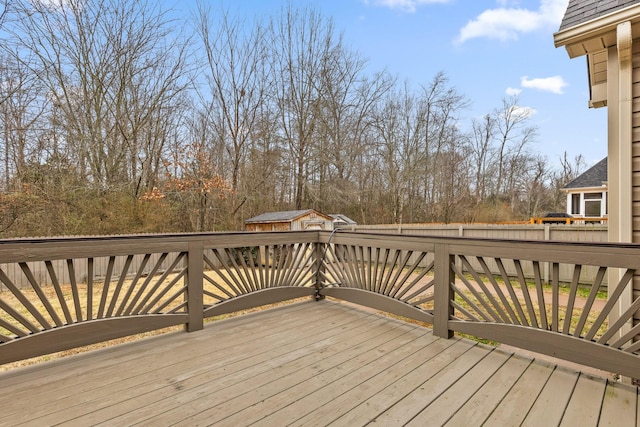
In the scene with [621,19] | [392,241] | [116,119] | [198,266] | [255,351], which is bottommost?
[255,351]

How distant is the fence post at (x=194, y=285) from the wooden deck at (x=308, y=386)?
18cm

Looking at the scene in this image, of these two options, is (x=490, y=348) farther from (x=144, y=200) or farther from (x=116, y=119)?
(x=116, y=119)

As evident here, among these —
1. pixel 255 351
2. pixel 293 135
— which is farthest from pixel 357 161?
pixel 255 351

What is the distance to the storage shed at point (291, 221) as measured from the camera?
29.3 ft

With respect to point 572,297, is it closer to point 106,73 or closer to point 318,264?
point 318,264

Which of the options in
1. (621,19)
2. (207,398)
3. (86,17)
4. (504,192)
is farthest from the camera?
(504,192)

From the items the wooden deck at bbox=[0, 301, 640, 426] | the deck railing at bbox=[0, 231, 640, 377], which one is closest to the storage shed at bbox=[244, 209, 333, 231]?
the deck railing at bbox=[0, 231, 640, 377]

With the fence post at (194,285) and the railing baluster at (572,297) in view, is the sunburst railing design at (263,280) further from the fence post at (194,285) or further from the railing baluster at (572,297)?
the railing baluster at (572,297)

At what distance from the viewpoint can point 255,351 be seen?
99.2 inches

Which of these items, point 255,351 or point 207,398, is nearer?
point 207,398

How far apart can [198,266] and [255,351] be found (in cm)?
96

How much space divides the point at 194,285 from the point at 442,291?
222 cm

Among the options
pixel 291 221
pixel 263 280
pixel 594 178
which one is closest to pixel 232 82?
pixel 291 221

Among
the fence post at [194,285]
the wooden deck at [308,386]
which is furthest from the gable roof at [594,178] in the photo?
the fence post at [194,285]
